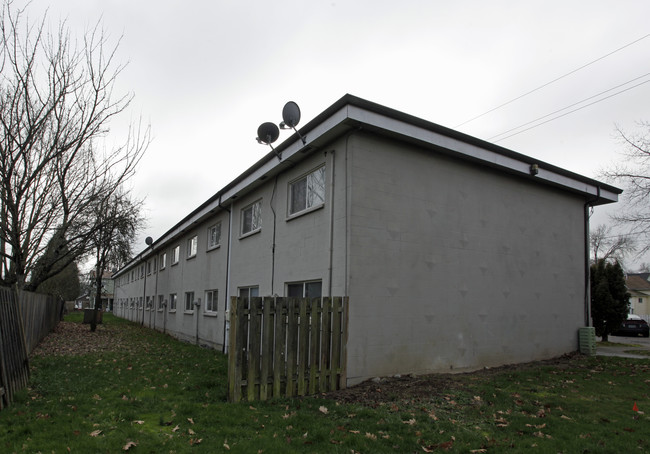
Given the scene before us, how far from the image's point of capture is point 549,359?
10945 millimetres

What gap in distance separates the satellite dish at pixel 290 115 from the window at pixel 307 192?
1129 mm

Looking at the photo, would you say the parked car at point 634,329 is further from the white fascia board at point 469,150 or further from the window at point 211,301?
the window at point 211,301

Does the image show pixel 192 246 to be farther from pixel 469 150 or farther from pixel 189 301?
pixel 469 150

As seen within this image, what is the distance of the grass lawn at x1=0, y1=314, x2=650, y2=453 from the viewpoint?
4699mm

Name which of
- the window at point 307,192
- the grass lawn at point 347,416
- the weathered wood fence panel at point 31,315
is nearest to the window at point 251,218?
the window at point 307,192

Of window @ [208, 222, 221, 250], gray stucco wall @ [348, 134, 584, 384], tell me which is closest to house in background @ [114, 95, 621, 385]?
gray stucco wall @ [348, 134, 584, 384]

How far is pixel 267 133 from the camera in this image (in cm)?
988

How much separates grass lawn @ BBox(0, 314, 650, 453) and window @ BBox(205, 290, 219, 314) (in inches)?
258

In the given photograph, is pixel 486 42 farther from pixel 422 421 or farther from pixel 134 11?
pixel 422 421

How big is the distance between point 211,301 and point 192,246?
471 cm

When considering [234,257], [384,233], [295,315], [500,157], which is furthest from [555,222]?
[234,257]

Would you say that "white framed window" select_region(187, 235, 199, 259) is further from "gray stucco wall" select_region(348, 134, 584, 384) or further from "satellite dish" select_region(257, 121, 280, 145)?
"gray stucco wall" select_region(348, 134, 584, 384)

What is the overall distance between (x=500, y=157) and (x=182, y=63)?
25.3 feet

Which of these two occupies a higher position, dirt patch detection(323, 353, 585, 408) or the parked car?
dirt patch detection(323, 353, 585, 408)
